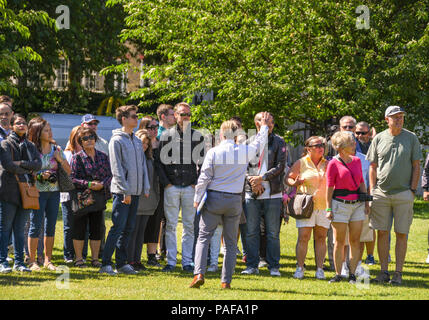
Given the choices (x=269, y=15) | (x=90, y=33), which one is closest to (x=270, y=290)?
(x=269, y=15)

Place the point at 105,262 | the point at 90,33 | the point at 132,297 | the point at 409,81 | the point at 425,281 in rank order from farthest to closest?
the point at 90,33 < the point at 409,81 < the point at 425,281 < the point at 105,262 < the point at 132,297

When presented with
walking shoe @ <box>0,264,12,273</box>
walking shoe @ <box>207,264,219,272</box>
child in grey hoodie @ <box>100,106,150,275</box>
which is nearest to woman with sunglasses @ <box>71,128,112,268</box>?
child in grey hoodie @ <box>100,106,150,275</box>

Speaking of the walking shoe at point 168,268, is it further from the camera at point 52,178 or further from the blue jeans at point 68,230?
the camera at point 52,178

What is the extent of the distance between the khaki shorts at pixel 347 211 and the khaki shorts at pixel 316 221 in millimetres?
673

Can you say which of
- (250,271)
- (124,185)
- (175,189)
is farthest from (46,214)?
(250,271)

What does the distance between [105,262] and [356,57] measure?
11.9m

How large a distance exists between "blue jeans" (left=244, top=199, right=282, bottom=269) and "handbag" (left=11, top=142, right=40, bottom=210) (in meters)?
2.87

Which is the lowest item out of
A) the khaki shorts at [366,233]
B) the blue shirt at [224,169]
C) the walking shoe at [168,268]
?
the walking shoe at [168,268]

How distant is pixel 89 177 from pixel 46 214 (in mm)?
806

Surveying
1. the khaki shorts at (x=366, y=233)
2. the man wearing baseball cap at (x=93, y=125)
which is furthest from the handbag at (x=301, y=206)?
the man wearing baseball cap at (x=93, y=125)

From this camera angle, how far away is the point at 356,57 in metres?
18.7

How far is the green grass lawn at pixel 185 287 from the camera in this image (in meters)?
7.23

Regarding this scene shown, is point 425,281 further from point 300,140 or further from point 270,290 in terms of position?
point 300,140

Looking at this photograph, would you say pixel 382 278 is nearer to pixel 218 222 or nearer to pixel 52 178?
pixel 218 222
